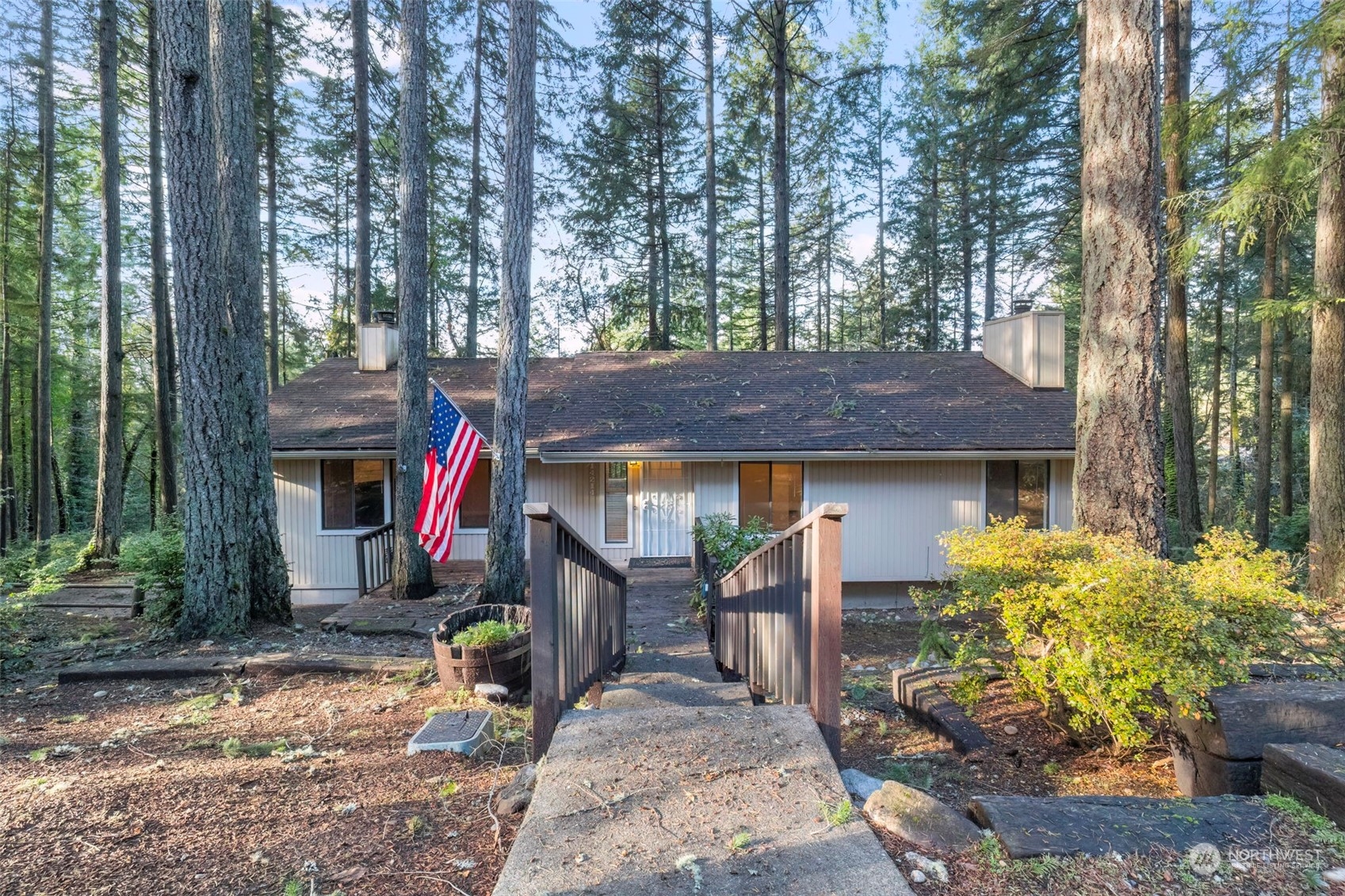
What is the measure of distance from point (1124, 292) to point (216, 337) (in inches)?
306

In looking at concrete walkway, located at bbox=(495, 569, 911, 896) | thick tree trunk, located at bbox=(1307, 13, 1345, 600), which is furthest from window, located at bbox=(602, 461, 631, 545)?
thick tree trunk, located at bbox=(1307, 13, 1345, 600)

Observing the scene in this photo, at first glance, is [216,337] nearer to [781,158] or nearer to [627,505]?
[627,505]

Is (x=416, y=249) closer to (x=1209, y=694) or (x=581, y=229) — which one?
(x=1209, y=694)

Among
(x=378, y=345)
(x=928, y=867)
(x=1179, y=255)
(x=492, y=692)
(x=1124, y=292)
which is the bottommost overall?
(x=492, y=692)

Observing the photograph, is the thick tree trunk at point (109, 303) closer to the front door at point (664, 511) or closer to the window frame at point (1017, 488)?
the front door at point (664, 511)

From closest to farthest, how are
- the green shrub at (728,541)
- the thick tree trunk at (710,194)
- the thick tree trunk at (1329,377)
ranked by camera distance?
1. the green shrub at (728,541)
2. the thick tree trunk at (1329,377)
3. the thick tree trunk at (710,194)

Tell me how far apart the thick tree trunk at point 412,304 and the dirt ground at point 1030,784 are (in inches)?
188

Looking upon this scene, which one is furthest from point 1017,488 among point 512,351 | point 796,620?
point 796,620

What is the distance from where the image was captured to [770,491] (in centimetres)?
1034

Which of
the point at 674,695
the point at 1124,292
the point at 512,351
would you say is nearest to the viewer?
the point at 674,695

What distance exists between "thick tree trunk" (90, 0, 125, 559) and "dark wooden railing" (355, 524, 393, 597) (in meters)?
5.04

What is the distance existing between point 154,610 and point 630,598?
492 centimetres

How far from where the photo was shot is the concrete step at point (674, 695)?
3.36 meters

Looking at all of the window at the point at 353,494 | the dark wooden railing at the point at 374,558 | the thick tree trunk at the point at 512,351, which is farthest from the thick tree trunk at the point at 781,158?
the dark wooden railing at the point at 374,558
